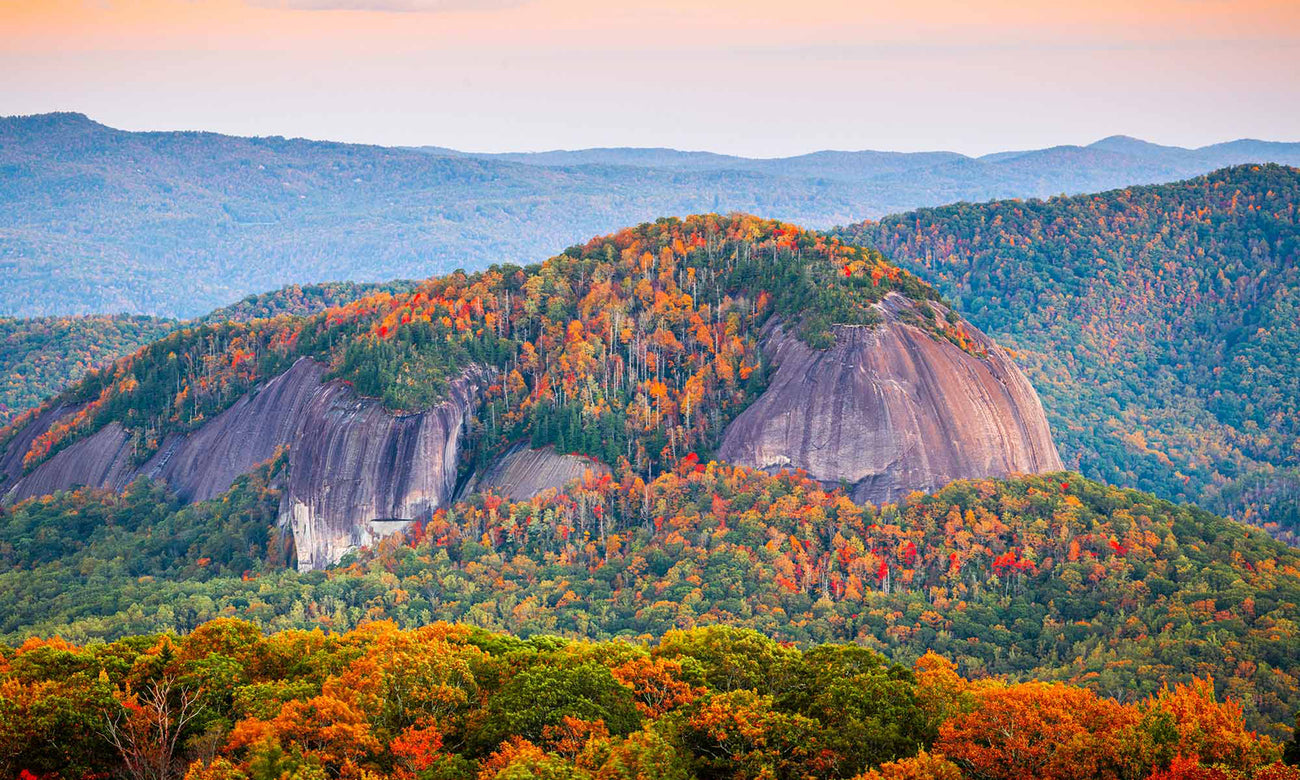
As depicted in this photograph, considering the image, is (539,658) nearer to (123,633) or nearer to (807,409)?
(123,633)

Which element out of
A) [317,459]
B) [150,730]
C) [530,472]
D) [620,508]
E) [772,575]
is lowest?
[772,575]

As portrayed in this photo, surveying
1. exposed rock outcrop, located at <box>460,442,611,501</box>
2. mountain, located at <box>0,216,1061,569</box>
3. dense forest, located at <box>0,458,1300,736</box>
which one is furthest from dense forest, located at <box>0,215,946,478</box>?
dense forest, located at <box>0,458,1300,736</box>

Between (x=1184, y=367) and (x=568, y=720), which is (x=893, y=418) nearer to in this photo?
(x=568, y=720)

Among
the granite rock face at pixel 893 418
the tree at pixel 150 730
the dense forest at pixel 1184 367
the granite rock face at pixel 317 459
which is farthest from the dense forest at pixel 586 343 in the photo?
the tree at pixel 150 730

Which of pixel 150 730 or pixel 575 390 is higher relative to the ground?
pixel 575 390

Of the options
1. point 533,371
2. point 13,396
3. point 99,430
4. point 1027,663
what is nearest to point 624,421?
point 533,371

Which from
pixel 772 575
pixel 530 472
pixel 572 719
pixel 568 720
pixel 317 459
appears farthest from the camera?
pixel 530 472

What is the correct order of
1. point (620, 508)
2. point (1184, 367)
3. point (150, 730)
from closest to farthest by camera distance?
point (150, 730)
point (620, 508)
point (1184, 367)

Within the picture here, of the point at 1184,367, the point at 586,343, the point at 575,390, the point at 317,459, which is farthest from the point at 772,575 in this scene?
the point at 1184,367
